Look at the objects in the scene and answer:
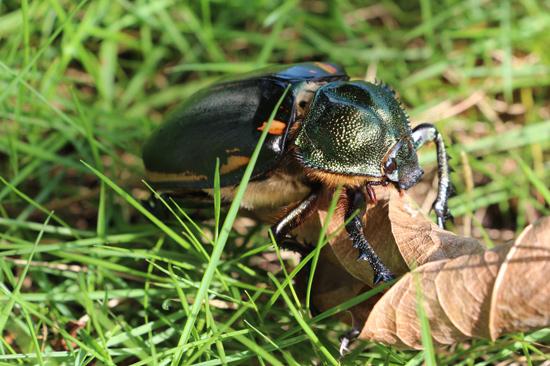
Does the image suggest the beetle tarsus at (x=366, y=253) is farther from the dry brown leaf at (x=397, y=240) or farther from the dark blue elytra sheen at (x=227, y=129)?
the dark blue elytra sheen at (x=227, y=129)

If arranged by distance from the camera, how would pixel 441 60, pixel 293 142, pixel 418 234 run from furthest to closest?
pixel 441 60, pixel 293 142, pixel 418 234

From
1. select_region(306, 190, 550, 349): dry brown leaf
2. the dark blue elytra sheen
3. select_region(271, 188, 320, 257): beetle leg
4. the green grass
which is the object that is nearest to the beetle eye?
select_region(306, 190, 550, 349): dry brown leaf

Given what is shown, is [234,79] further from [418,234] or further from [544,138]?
[544,138]

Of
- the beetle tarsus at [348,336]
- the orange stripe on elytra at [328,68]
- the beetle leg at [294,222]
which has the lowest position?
the beetle tarsus at [348,336]

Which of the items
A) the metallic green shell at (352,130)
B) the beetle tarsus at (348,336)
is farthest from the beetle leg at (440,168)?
the beetle tarsus at (348,336)

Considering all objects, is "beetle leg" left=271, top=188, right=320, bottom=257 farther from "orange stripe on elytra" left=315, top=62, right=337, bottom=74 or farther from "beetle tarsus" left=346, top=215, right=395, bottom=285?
"orange stripe on elytra" left=315, top=62, right=337, bottom=74

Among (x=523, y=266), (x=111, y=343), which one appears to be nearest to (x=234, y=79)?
(x=111, y=343)

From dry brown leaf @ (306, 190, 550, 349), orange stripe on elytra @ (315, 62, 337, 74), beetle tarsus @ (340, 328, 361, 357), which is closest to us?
dry brown leaf @ (306, 190, 550, 349)
